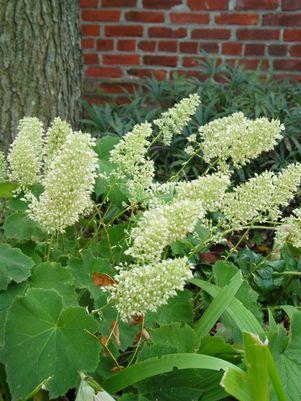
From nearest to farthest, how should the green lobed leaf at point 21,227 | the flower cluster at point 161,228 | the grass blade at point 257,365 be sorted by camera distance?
1. the grass blade at point 257,365
2. the flower cluster at point 161,228
3. the green lobed leaf at point 21,227

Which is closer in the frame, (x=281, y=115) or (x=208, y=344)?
(x=208, y=344)

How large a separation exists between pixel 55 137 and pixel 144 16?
3183 mm

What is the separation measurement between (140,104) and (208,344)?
114 inches

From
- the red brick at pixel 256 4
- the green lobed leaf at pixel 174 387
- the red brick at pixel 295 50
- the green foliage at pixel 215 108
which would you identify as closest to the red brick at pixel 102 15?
the green foliage at pixel 215 108

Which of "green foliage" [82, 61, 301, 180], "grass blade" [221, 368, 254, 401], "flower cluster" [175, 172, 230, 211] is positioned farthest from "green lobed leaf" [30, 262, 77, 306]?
"green foliage" [82, 61, 301, 180]

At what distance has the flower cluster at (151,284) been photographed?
1320mm

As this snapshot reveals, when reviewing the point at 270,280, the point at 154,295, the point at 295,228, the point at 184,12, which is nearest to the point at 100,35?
the point at 184,12

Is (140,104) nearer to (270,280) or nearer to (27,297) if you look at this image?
(270,280)

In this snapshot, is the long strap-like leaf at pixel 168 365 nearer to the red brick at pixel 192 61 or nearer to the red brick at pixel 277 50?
the red brick at pixel 192 61

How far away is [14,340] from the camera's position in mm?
1485

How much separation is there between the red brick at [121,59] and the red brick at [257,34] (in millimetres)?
795

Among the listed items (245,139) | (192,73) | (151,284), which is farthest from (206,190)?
(192,73)

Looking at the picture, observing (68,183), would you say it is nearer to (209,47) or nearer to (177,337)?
(177,337)

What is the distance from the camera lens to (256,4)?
4836 mm
